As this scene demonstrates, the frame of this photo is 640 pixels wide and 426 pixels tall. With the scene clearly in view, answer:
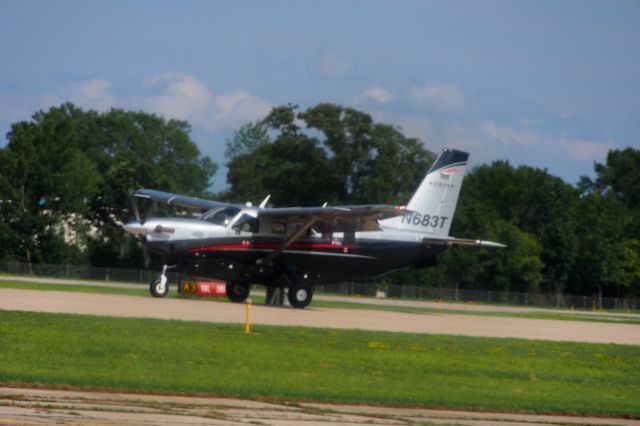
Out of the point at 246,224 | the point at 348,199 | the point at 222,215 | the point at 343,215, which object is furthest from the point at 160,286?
the point at 348,199

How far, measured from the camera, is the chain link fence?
66.5 metres

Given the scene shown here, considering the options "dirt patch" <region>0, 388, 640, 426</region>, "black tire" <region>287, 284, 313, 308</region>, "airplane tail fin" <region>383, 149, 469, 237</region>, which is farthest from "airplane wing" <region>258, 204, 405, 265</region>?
"dirt patch" <region>0, 388, 640, 426</region>

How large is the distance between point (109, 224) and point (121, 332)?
57.7m

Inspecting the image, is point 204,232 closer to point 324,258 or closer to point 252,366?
point 324,258

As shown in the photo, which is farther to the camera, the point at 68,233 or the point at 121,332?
the point at 68,233

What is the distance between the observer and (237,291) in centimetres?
3894

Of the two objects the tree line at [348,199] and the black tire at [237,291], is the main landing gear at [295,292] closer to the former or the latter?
the black tire at [237,291]

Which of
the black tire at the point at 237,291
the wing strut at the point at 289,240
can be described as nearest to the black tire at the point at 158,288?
the black tire at the point at 237,291

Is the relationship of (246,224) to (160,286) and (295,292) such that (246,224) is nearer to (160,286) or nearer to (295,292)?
(295,292)

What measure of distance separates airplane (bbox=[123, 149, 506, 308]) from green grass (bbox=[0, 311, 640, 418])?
384 inches

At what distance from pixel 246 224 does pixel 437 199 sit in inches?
314

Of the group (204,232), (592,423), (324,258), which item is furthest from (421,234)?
(592,423)

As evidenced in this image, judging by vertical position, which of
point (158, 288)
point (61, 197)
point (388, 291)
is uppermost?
point (61, 197)

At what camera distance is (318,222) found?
3791 centimetres
